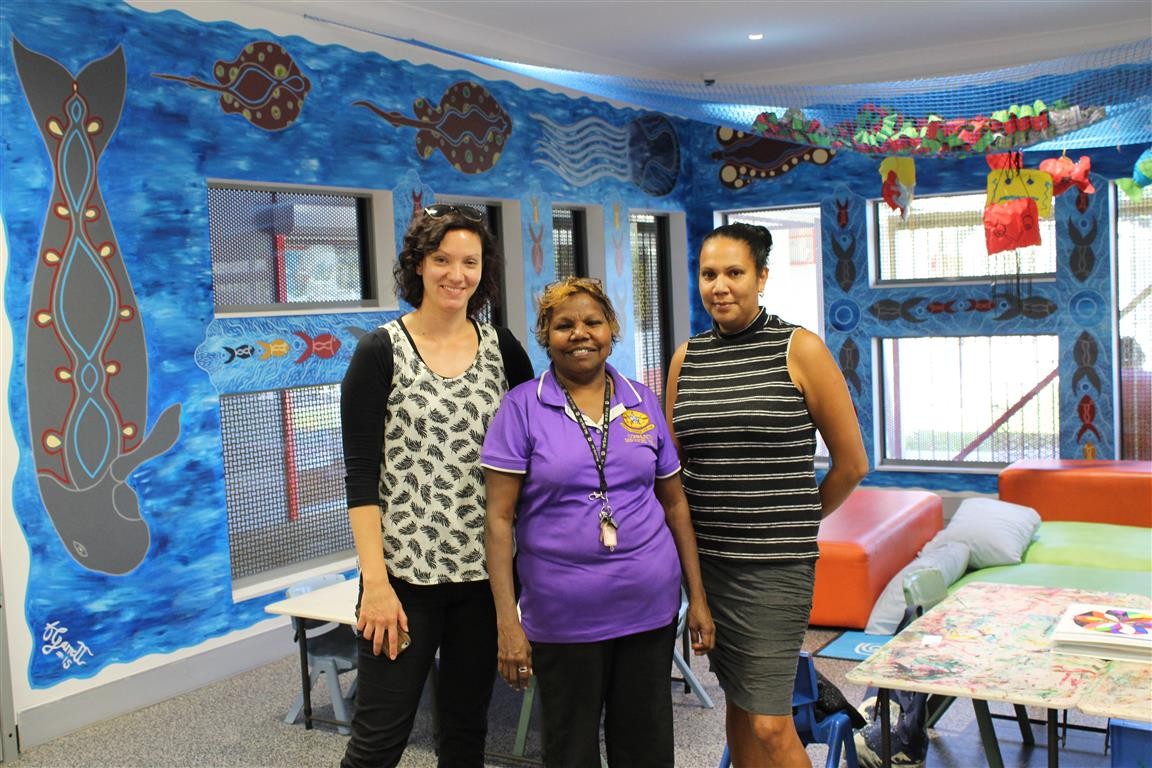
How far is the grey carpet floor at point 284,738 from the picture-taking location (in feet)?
11.4

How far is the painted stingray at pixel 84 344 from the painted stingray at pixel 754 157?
4867mm

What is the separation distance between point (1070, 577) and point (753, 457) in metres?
3.03

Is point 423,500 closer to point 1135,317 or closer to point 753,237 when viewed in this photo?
point 753,237

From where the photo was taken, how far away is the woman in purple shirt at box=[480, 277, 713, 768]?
7.00ft

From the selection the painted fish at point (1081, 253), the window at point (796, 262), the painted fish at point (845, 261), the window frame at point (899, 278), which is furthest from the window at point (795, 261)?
the painted fish at point (1081, 253)

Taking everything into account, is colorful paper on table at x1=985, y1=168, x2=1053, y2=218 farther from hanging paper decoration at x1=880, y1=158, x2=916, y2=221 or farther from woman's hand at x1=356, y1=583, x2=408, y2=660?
woman's hand at x1=356, y1=583, x2=408, y2=660

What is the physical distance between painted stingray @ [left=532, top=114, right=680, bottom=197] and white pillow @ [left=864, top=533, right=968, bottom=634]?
10.8 feet

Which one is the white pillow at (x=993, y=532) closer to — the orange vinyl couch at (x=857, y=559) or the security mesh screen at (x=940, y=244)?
the orange vinyl couch at (x=857, y=559)

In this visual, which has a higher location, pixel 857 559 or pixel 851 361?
pixel 851 361

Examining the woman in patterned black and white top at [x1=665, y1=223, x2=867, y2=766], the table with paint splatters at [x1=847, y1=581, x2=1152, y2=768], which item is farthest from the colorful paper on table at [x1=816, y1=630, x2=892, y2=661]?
the woman in patterned black and white top at [x1=665, y1=223, x2=867, y2=766]

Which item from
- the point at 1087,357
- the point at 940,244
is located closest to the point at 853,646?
the point at 1087,357

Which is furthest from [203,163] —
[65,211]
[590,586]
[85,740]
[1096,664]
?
[1096,664]

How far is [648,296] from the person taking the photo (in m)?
8.30

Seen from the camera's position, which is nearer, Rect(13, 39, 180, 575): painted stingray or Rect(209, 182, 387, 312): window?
Rect(13, 39, 180, 575): painted stingray
